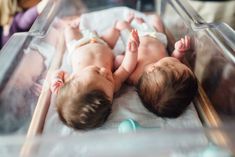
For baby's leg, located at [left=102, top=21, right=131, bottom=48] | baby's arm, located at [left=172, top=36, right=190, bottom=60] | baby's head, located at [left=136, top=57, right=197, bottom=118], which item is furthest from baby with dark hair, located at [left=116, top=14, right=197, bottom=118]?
baby's leg, located at [left=102, top=21, right=131, bottom=48]

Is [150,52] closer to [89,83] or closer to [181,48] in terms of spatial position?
[181,48]

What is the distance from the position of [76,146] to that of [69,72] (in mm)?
503

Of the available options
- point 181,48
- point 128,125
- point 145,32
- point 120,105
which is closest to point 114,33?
point 145,32

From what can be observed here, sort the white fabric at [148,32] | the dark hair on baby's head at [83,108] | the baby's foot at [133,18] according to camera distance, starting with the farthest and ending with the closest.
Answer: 1. the baby's foot at [133,18]
2. the white fabric at [148,32]
3. the dark hair on baby's head at [83,108]

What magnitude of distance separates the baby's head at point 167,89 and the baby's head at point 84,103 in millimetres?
105

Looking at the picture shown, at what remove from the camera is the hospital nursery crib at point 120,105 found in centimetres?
55

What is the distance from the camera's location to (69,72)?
3.41ft

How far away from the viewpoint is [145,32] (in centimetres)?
117

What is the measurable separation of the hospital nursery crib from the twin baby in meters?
0.03

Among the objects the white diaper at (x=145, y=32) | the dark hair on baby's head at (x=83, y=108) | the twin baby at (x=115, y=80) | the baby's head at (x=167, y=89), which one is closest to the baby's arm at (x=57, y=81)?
the twin baby at (x=115, y=80)

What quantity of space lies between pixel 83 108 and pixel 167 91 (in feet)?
0.66

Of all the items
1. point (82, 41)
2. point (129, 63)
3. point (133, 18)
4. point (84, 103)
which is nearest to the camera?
point (84, 103)

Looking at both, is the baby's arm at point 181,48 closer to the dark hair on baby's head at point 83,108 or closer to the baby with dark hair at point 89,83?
the baby with dark hair at point 89,83

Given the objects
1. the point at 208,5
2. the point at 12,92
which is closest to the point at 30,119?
the point at 12,92
